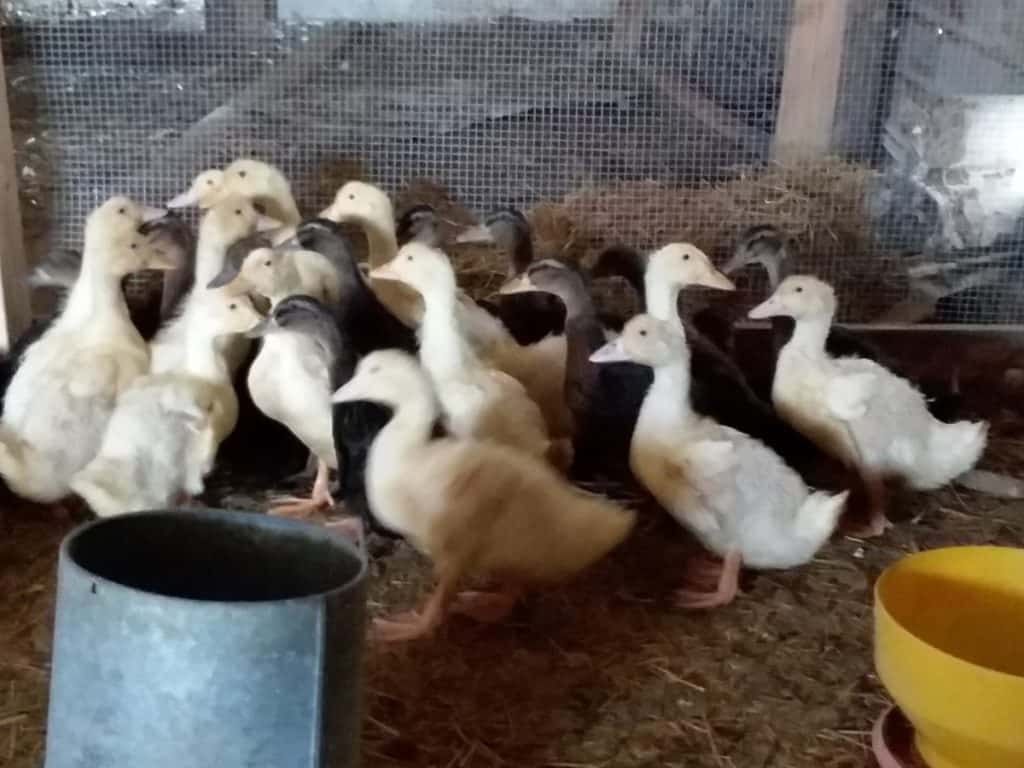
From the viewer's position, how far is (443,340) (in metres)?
2.38

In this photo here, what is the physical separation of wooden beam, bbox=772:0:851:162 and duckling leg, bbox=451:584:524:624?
1.57 metres

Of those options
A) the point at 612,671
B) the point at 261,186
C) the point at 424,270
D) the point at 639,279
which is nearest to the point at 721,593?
the point at 612,671

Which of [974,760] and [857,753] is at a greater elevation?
[974,760]

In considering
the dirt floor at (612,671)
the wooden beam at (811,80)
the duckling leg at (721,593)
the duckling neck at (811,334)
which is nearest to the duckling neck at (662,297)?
the duckling neck at (811,334)

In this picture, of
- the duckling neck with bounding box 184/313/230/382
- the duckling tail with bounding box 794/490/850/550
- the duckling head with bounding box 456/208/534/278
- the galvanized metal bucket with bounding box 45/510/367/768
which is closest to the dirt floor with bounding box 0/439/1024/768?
the duckling tail with bounding box 794/490/850/550

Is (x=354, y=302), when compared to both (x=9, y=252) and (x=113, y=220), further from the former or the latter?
(x=9, y=252)

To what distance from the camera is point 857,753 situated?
182cm

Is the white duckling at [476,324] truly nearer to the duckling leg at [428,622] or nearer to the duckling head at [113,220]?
the duckling head at [113,220]

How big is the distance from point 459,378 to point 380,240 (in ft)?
1.99

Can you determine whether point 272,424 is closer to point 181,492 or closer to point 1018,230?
point 181,492

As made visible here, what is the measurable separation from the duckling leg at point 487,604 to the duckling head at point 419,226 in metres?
0.96

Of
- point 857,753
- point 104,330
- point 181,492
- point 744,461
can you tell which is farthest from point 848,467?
point 104,330

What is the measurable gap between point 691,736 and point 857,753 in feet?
0.72

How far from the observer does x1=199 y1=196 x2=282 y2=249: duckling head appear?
8.82ft
